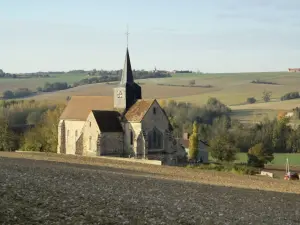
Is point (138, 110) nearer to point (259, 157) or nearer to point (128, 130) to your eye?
point (128, 130)

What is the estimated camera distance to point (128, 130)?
54875 millimetres

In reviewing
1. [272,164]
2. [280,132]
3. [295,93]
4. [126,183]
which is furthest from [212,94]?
[126,183]

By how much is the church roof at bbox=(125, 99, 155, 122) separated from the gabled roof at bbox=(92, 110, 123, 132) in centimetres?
109

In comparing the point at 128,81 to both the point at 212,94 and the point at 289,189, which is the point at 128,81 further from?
the point at 212,94

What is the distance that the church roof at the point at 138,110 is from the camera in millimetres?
54031

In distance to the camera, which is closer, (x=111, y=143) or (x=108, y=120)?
(x=111, y=143)

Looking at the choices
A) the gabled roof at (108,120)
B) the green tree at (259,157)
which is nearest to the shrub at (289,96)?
the green tree at (259,157)

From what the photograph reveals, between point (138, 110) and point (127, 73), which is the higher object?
point (127, 73)

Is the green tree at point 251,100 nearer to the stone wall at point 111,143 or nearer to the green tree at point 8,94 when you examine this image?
the green tree at point 8,94

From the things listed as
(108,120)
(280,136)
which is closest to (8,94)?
(280,136)

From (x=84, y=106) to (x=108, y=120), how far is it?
8.17 meters

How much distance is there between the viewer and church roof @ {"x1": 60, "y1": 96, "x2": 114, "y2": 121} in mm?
60094

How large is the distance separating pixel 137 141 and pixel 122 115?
137 inches

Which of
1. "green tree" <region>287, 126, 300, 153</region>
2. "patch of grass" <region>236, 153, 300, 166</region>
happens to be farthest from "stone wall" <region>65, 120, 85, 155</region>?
"green tree" <region>287, 126, 300, 153</region>
